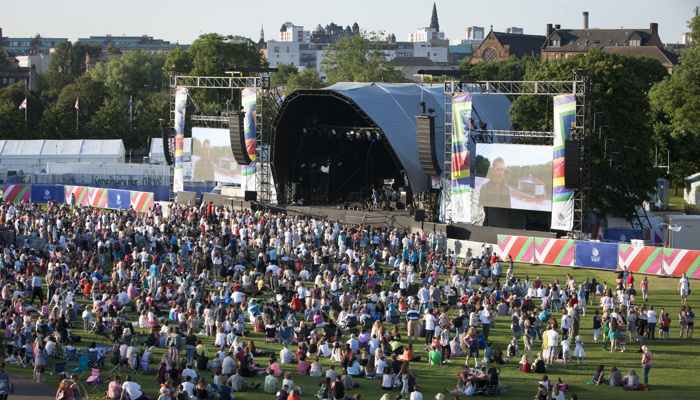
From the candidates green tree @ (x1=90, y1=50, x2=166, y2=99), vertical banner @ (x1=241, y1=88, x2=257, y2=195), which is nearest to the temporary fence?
vertical banner @ (x1=241, y1=88, x2=257, y2=195)

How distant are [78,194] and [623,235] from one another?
29.7m

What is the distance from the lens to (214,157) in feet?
143

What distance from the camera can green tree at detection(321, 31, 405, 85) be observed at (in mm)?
81000

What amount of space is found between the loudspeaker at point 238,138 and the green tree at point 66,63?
281 feet

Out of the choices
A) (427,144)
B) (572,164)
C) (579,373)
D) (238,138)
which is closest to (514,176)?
(572,164)

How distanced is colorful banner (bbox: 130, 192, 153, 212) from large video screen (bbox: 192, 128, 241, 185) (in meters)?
3.59

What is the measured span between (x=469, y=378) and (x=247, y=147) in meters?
26.3

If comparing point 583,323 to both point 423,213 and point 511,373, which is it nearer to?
point 511,373

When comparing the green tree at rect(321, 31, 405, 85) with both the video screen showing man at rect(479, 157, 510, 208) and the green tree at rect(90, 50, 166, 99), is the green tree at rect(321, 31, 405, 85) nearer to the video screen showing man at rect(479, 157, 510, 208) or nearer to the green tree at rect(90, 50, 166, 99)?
the green tree at rect(90, 50, 166, 99)

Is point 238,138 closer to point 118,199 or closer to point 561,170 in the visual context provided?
point 118,199

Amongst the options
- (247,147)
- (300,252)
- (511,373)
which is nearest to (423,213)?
(300,252)

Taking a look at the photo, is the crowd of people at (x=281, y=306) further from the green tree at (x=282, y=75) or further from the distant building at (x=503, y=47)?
the distant building at (x=503, y=47)

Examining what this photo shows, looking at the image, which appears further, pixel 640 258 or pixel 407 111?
pixel 407 111

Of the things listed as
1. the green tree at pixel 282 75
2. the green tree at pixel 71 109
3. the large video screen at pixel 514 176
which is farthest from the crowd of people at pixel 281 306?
the green tree at pixel 282 75
